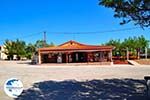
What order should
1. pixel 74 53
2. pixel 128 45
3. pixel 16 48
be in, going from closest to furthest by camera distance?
pixel 74 53
pixel 128 45
pixel 16 48

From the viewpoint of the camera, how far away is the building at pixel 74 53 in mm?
55219

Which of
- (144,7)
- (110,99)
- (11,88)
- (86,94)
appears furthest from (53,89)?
(11,88)

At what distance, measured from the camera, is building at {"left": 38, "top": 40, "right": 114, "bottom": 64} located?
2174 inches

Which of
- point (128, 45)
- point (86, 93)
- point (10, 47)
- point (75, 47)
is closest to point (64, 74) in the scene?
point (86, 93)

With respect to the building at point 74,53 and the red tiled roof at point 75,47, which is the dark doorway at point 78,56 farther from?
the red tiled roof at point 75,47

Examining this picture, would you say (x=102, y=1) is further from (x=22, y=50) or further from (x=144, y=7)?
(x=22, y=50)

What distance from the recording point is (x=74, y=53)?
60125 mm

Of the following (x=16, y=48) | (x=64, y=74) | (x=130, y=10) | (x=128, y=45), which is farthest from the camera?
(x=16, y=48)
